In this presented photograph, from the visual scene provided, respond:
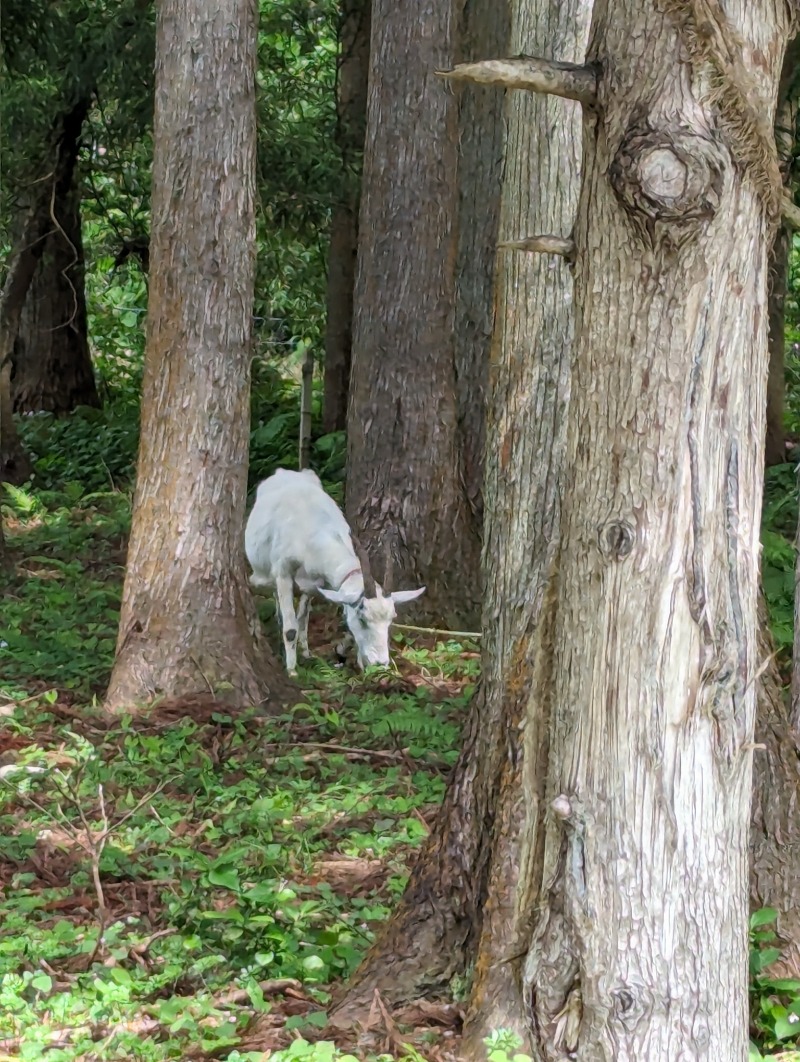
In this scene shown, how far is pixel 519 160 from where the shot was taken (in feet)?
15.8

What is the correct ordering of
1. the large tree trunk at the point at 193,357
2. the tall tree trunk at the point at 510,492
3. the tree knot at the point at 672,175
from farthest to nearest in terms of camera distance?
the large tree trunk at the point at 193,357, the tall tree trunk at the point at 510,492, the tree knot at the point at 672,175

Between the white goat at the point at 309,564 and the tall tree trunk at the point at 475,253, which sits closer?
the white goat at the point at 309,564

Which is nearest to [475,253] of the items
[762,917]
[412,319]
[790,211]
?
[412,319]

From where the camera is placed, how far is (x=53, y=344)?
2239 centimetres

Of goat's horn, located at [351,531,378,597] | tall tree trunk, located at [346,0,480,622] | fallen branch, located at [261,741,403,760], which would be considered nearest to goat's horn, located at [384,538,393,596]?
tall tree trunk, located at [346,0,480,622]

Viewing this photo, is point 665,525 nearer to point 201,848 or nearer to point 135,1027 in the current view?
point 135,1027

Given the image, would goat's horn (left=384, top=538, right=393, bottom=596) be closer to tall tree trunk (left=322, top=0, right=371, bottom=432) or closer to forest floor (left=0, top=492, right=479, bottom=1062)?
forest floor (left=0, top=492, right=479, bottom=1062)

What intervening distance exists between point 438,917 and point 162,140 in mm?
6072

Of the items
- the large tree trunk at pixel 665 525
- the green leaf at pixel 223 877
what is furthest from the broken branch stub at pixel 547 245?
the green leaf at pixel 223 877

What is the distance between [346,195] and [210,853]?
11.5 meters

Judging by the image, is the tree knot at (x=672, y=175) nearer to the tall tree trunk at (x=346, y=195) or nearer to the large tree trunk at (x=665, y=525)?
the large tree trunk at (x=665, y=525)

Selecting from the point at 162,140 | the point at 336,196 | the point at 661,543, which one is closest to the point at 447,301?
the point at 162,140

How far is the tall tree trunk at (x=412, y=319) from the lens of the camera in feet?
39.4

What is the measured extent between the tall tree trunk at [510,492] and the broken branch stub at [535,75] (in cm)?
116
